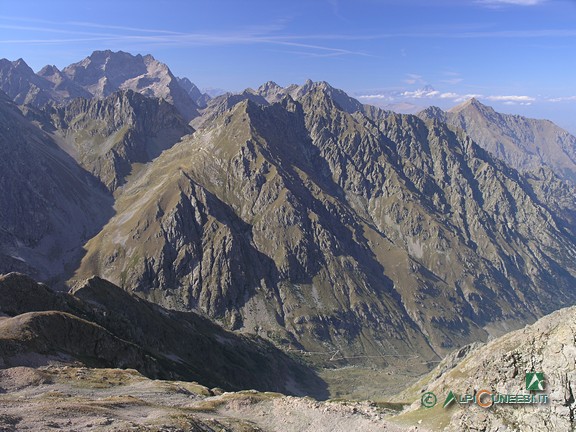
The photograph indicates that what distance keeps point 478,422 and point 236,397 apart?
42.0 m

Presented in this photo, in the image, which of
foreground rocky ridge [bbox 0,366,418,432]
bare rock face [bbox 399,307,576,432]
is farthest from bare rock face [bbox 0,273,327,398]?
bare rock face [bbox 399,307,576,432]

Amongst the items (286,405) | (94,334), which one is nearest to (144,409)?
(286,405)

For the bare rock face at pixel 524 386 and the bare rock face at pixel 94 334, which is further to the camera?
the bare rock face at pixel 94 334

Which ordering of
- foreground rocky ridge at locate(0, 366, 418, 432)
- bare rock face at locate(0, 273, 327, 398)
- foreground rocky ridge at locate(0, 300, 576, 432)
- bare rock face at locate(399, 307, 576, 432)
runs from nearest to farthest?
bare rock face at locate(399, 307, 576, 432)
foreground rocky ridge at locate(0, 300, 576, 432)
foreground rocky ridge at locate(0, 366, 418, 432)
bare rock face at locate(0, 273, 327, 398)

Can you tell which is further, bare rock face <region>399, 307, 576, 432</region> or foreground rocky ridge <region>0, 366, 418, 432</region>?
foreground rocky ridge <region>0, 366, 418, 432</region>

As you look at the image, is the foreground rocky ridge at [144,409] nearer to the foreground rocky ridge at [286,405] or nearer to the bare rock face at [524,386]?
the foreground rocky ridge at [286,405]

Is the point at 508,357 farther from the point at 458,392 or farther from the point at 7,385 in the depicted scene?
the point at 7,385

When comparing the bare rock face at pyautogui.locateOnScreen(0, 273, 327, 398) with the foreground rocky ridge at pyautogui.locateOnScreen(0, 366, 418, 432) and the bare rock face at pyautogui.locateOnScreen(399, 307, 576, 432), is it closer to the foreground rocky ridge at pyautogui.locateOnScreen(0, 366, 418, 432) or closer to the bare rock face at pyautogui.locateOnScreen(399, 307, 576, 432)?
the foreground rocky ridge at pyautogui.locateOnScreen(0, 366, 418, 432)

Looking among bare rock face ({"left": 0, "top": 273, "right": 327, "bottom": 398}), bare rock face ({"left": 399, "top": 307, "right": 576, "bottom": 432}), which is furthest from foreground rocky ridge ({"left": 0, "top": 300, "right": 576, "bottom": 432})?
bare rock face ({"left": 0, "top": 273, "right": 327, "bottom": 398})

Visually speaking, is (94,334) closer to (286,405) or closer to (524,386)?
(286,405)

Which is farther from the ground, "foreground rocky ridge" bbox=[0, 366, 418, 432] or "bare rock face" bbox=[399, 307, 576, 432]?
"bare rock face" bbox=[399, 307, 576, 432]

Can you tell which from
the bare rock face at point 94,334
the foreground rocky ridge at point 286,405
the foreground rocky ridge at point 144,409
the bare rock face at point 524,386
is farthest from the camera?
the bare rock face at point 94,334

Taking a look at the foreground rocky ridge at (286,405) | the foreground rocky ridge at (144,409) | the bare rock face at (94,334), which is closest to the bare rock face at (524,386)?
the foreground rocky ridge at (286,405)

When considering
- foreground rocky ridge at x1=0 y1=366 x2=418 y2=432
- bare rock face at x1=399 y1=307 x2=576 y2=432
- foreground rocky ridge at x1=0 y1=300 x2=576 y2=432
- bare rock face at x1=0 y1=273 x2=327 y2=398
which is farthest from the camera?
bare rock face at x1=0 y1=273 x2=327 y2=398
